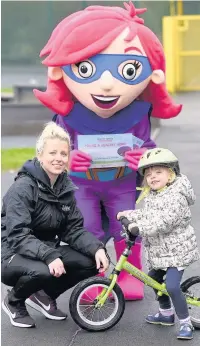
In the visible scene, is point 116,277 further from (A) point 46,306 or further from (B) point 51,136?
(B) point 51,136

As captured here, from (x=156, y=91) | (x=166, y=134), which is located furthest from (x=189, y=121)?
(x=156, y=91)

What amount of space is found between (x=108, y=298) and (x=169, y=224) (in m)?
0.60

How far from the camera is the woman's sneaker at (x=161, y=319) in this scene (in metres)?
4.60

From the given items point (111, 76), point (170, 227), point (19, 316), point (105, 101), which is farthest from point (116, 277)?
point (111, 76)

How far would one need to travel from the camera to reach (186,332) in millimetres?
4371

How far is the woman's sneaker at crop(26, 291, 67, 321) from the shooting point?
4.75 m

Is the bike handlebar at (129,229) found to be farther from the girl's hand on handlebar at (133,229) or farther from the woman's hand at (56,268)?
the woman's hand at (56,268)

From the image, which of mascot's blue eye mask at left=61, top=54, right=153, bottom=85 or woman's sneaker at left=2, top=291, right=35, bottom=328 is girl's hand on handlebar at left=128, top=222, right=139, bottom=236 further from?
mascot's blue eye mask at left=61, top=54, right=153, bottom=85

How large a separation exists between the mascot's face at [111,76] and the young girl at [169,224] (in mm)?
623

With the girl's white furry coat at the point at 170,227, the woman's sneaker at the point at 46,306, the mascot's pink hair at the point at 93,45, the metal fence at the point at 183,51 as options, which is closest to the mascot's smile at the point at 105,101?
the mascot's pink hair at the point at 93,45

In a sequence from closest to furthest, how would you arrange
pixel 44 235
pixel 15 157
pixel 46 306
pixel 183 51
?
pixel 44 235, pixel 46 306, pixel 15 157, pixel 183 51

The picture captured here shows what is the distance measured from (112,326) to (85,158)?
1.08 metres

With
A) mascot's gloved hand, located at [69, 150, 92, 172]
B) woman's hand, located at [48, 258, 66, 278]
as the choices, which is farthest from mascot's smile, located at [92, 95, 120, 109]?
woman's hand, located at [48, 258, 66, 278]

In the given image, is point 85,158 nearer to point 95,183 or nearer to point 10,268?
point 95,183
